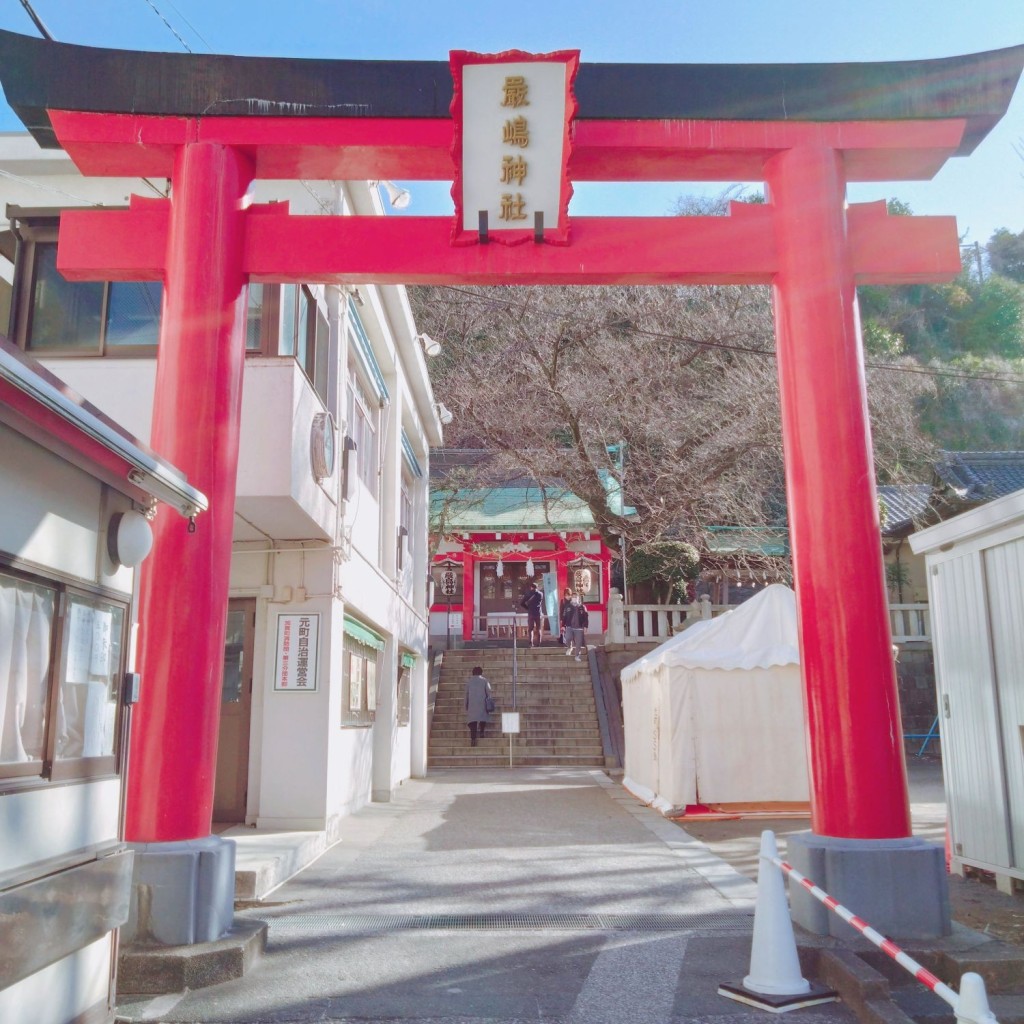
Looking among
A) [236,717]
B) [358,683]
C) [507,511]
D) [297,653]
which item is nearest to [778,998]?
[297,653]

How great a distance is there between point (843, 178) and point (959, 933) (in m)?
5.21

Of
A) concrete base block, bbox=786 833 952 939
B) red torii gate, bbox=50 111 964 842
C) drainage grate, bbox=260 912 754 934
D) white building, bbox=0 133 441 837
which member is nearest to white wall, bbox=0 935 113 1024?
red torii gate, bbox=50 111 964 842

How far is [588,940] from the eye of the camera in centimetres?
618

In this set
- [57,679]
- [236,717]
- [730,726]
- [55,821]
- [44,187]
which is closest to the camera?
[55,821]

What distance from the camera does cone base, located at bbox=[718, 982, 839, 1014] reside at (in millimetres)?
4906

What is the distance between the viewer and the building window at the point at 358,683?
37.9 feet

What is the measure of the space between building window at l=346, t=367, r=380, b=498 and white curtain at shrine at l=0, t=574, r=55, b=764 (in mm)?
7774

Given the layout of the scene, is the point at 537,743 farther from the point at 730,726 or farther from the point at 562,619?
the point at 730,726

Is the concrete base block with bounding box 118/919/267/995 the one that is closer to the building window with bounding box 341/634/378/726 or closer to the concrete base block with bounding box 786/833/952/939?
the concrete base block with bounding box 786/833/952/939

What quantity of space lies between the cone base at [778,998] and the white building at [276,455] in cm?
537

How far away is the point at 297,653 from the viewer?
33.5 feet

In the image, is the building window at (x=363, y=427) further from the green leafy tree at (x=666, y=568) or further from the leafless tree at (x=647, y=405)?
the green leafy tree at (x=666, y=568)

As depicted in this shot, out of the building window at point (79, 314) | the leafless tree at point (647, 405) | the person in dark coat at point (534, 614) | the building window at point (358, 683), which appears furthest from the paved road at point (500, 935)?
the person in dark coat at point (534, 614)

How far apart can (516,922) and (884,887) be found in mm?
2442
